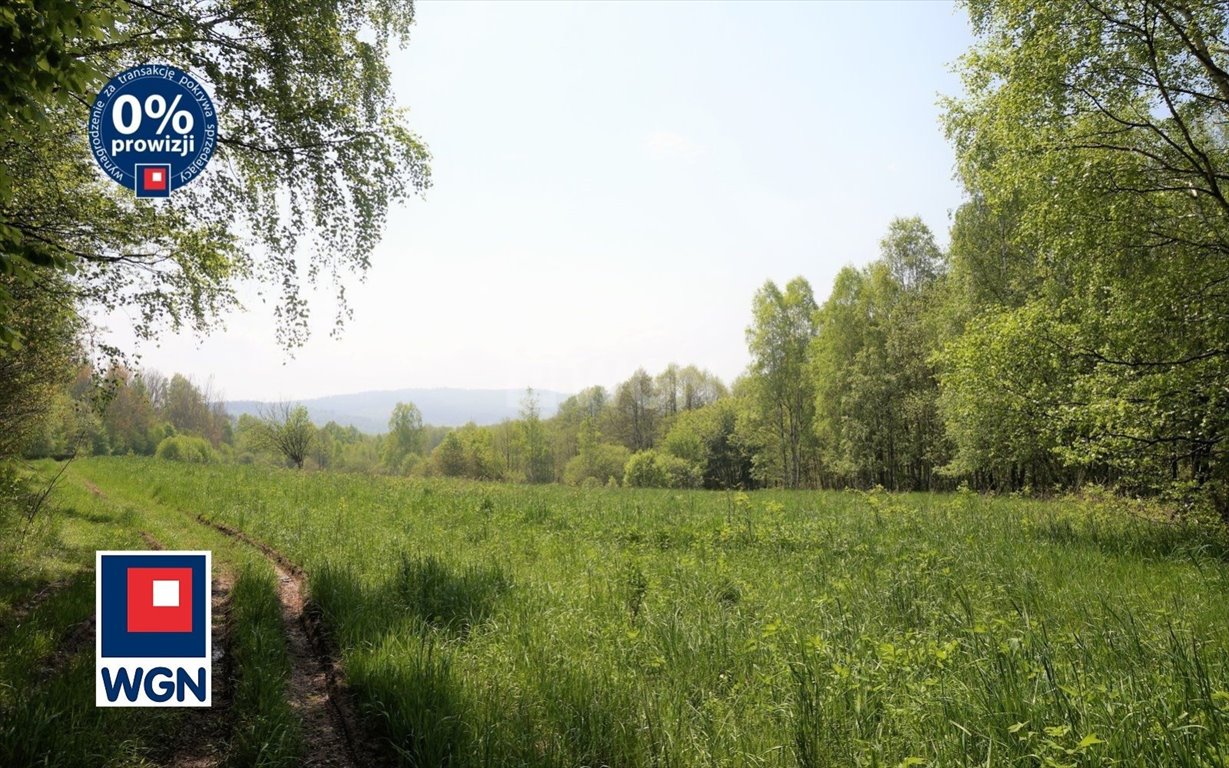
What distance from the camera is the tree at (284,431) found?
3906 centimetres

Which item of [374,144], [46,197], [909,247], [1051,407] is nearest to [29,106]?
[46,197]

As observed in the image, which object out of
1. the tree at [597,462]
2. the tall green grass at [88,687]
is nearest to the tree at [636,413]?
the tree at [597,462]

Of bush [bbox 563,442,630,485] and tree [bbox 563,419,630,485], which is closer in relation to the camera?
tree [bbox 563,419,630,485]

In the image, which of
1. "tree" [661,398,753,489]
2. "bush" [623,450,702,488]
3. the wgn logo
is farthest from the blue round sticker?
"tree" [661,398,753,489]

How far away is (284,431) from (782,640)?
141 ft

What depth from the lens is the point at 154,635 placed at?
5.25 meters

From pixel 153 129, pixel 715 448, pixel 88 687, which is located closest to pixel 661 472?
pixel 715 448

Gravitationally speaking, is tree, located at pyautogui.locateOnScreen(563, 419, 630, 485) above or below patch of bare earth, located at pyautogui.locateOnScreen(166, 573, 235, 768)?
below

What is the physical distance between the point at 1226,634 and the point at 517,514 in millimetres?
11429

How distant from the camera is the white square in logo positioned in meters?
5.75

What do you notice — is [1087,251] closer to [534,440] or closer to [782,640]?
[782,640]

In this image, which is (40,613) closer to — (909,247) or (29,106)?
(29,106)

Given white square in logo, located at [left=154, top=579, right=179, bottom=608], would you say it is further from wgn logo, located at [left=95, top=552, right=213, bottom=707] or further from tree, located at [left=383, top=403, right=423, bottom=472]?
tree, located at [left=383, top=403, right=423, bottom=472]

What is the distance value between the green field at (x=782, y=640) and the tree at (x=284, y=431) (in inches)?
1238
